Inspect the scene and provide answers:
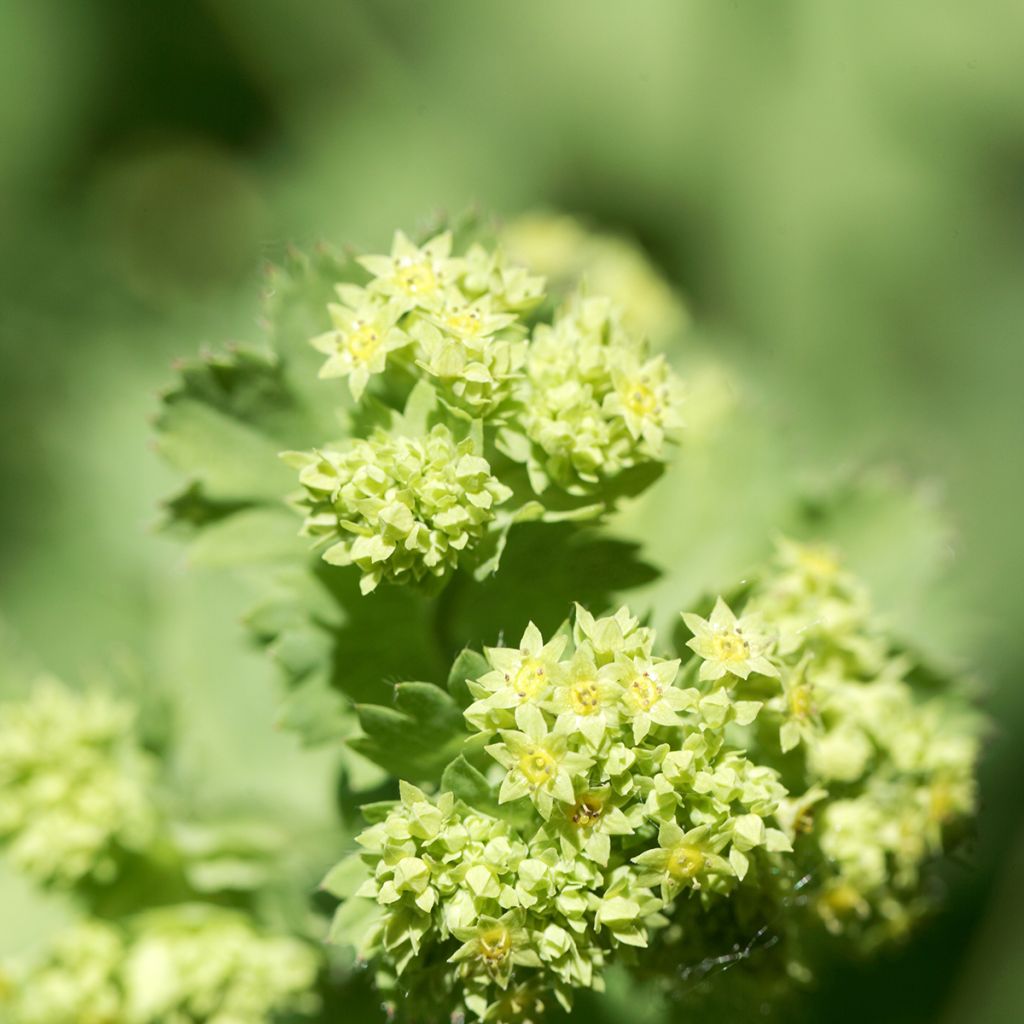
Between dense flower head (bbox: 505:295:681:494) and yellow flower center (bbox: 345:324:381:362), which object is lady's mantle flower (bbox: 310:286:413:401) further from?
dense flower head (bbox: 505:295:681:494)

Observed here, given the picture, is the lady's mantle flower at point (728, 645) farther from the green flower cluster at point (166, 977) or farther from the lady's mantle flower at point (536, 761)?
the green flower cluster at point (166, 977)

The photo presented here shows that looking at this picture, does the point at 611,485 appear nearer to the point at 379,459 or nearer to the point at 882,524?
the point at 379,459

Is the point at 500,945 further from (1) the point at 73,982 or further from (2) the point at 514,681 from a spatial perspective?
(1) the point at 73,982

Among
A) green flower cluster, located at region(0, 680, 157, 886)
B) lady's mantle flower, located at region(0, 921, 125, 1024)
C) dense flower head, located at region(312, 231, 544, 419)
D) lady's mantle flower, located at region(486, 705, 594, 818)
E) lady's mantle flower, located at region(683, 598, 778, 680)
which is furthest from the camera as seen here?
green flower cluster, located at region(0, 680, 157, 886)

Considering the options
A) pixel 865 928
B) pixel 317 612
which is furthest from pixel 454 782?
pixel 865 928

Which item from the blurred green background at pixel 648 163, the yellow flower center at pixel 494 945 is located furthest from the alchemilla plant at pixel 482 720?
the blurred green background at pixel 648 163

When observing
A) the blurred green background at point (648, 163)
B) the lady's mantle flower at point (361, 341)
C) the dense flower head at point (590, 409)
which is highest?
the blurred green background at point (648, 163)

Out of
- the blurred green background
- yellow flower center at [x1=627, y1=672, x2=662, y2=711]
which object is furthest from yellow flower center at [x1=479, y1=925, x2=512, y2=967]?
the blurred green background
